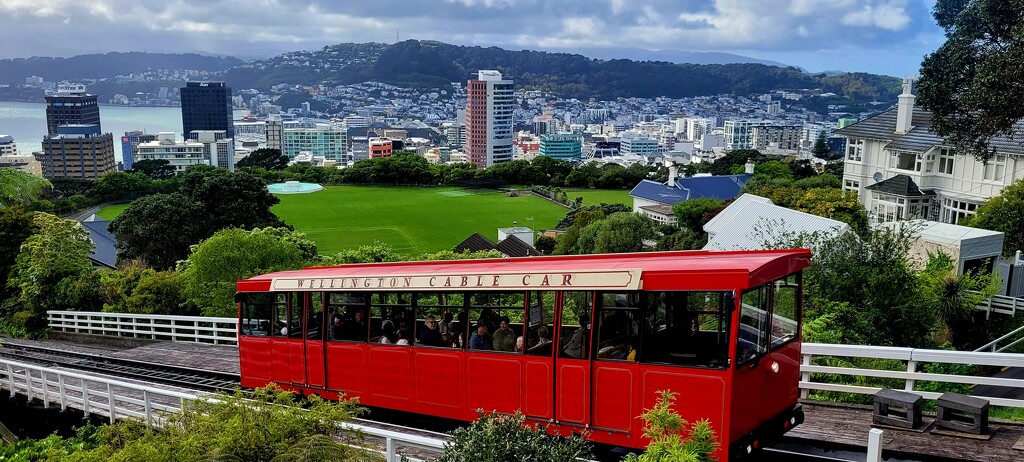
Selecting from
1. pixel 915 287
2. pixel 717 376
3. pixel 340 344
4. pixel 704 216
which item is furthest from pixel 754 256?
→ pixel 704 216

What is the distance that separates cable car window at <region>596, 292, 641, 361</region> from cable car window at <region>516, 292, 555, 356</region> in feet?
2.32

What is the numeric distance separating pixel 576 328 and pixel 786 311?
7.75ft

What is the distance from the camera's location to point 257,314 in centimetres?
1352

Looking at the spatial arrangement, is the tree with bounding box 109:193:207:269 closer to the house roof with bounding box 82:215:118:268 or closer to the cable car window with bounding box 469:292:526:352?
the house roof with bounding box 82:215:118:268

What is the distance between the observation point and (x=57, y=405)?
14117 mm

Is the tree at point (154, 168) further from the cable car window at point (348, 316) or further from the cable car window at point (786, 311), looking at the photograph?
the cable car window at point (786, 311)

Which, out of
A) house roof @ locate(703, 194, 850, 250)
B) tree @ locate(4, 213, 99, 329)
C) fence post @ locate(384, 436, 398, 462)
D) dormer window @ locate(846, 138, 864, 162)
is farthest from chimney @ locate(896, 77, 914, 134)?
fence post @ locate(384, 436, 398, 462)

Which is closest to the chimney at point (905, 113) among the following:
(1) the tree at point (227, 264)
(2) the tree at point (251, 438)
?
(1) the tree at point (227, 264)

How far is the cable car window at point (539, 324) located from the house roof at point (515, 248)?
3798 centimetres

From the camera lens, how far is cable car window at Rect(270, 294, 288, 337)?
12781 mm

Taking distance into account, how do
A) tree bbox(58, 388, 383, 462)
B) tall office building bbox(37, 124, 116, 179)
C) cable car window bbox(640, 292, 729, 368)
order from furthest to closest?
tall office building bbox(37, 124, 116, 179)
cable car window bbox(640, 292, 729, 368)
tree bbox(58, 388, 383, 462)

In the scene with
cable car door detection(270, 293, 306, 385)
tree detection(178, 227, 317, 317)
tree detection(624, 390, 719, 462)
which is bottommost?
tree detection(178, 227, 317, 317)

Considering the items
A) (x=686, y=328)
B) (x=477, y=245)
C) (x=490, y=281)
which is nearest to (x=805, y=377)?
(x=686, y=328)

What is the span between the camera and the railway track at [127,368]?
51.6ft
